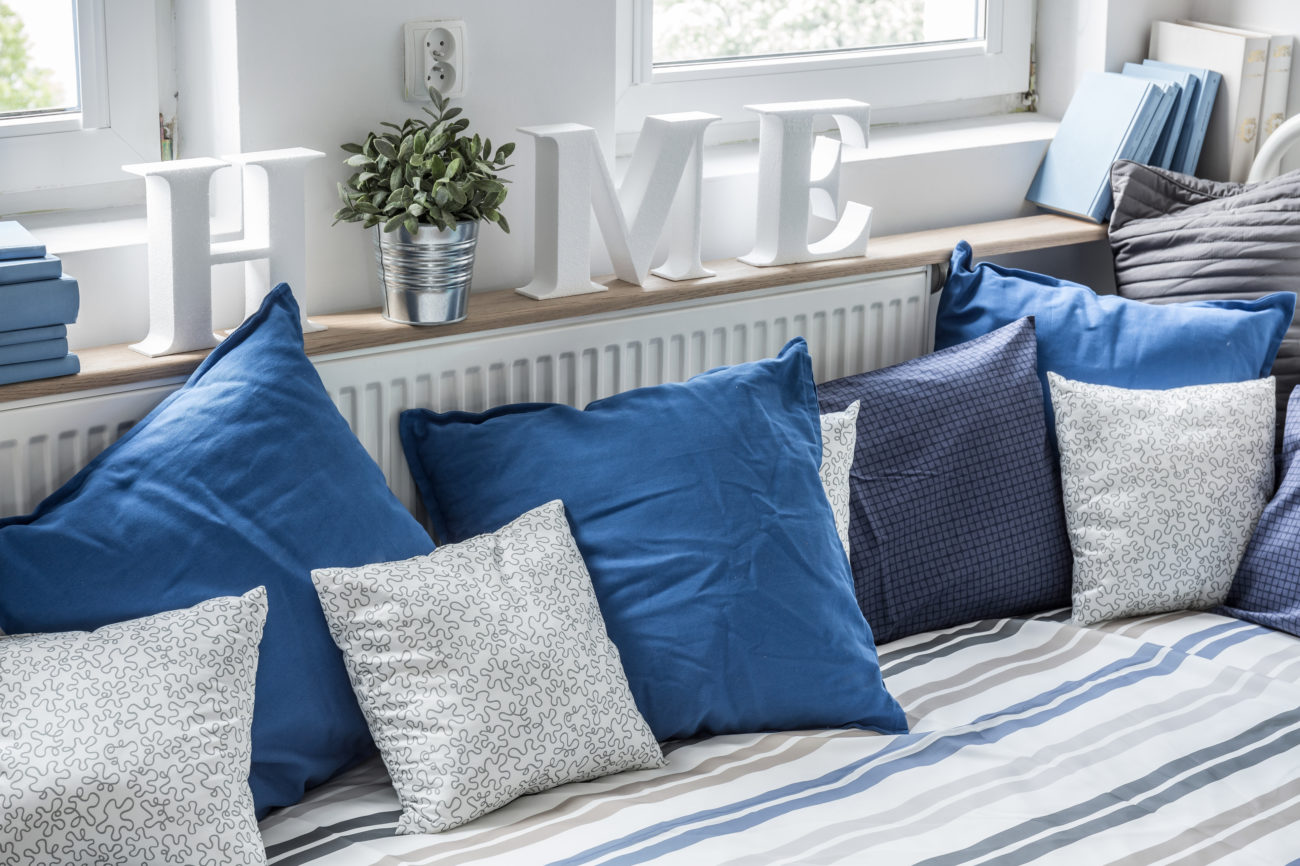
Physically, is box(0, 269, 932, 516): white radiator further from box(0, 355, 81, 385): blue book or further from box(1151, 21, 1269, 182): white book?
box(1151, 21, 1269, 182): white book

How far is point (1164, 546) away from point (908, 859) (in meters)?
0.74

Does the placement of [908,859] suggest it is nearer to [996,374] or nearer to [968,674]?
[968,674]

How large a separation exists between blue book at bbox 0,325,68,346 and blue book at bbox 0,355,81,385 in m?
0.02

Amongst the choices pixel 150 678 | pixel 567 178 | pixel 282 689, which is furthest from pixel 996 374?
pixel 150 678

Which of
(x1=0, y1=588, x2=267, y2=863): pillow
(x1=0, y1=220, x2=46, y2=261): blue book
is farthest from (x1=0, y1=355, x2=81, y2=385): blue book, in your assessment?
(x1=0, y1=588, x2=267, y2=863): pillow

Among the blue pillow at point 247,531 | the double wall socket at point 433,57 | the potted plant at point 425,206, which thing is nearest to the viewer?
the blue pillow at point 247,531

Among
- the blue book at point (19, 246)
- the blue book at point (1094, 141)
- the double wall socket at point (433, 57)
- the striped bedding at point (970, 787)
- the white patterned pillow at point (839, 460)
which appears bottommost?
the striped bedding at point (970, 787)

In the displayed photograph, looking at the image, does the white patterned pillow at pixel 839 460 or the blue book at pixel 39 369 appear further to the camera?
the white patterned pillow at pixel 839 460

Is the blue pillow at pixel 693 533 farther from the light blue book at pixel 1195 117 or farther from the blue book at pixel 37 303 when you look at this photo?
the light blue book at pixel 1195 117

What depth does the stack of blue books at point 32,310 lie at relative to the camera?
1.47 meters

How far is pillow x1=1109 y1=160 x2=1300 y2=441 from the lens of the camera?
2.16m

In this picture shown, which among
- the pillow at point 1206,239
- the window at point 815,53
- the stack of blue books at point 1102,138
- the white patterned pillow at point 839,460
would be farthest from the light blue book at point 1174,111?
the white patterned pillow at point 839,460

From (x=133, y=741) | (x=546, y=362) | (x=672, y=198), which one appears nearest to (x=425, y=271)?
(x=546, y=362)

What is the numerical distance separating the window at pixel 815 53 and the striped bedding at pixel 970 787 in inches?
36.0
